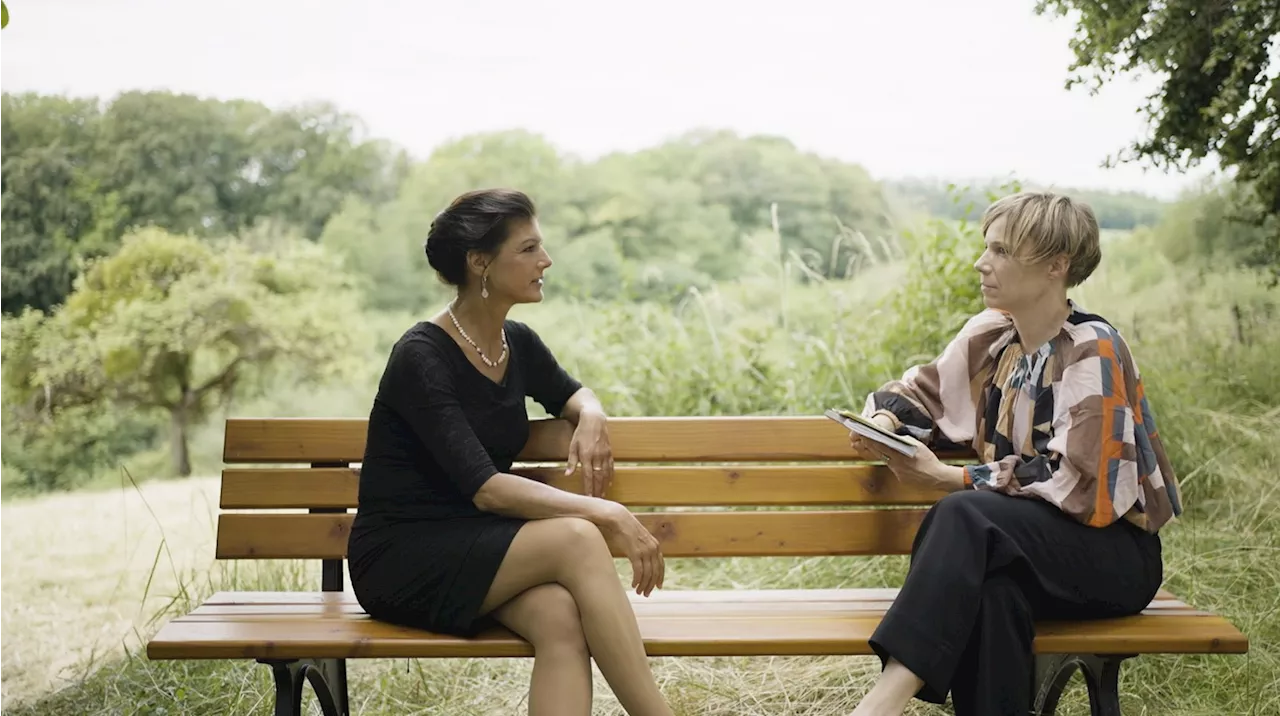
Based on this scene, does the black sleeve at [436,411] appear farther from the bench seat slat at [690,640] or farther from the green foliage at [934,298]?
the green foliage at [934,298]

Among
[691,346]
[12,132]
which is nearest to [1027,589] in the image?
[691,346]

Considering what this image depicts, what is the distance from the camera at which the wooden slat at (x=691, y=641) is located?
2336mm

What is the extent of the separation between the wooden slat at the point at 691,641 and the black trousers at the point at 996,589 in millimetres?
61

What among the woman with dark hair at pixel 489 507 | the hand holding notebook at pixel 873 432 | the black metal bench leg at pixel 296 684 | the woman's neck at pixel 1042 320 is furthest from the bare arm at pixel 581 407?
the woman's neck at pixel 1042 320

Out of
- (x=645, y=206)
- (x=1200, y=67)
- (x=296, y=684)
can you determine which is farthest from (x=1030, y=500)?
(x=645, y=206)

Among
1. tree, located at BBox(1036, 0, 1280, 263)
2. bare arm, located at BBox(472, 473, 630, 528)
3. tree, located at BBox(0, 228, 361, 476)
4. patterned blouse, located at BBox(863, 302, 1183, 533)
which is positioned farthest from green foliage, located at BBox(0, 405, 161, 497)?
patterned blouse, located at BBox(863, 302, 1183, 533)

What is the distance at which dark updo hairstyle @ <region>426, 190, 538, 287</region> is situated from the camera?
2590 millimetres

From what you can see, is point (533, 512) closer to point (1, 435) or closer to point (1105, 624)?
point (1105, 624)

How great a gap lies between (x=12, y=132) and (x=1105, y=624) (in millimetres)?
6754

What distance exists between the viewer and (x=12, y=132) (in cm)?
716

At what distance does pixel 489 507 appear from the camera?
2.47 metres

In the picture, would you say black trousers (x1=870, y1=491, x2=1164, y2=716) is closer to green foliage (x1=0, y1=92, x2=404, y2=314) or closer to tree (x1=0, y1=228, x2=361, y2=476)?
tree (x1=0, y1=228, x2=361, y2=476)

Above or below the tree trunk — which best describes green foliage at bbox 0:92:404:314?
above

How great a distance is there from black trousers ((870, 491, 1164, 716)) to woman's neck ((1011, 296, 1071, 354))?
14.1 inches
